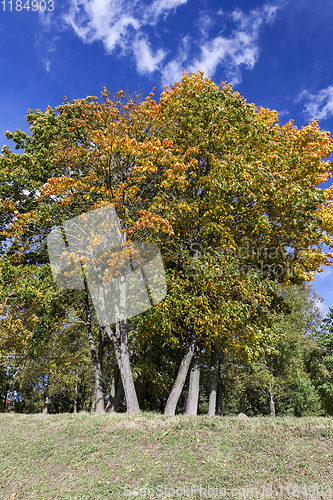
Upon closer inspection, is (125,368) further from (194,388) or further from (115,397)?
(115,397)

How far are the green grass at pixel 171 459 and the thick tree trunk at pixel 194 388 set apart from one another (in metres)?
3.32

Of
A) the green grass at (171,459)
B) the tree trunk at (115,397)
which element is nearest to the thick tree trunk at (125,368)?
the green grass at (171,459)

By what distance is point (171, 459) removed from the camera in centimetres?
574

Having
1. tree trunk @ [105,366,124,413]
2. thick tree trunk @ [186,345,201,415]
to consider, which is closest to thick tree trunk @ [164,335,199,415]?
thick tree trunk @ [186,345,201,415]

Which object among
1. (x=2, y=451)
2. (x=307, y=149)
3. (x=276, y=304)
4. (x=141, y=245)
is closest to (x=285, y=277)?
(x=276, y=304)

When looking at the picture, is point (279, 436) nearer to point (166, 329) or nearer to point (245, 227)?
point (166, 329)

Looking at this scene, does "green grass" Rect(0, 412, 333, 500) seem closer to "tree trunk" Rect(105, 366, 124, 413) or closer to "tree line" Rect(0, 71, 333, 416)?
"tree line" Rect(0, 71, 333, 416)

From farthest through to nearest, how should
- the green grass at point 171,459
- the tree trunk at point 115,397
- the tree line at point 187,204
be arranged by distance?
the tree trunk at point 115,397, the tree line at point 187,204, the green grass at point 171,459

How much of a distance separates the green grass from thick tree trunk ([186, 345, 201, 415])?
10.9ft

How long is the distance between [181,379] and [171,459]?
15.6 feet

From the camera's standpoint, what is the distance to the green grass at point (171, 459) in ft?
16.7

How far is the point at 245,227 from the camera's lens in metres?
11.2

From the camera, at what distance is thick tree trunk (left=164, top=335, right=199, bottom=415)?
10.1 metres

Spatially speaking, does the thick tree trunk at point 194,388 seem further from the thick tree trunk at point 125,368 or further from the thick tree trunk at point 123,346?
the thick tree trunk at point 123,346
